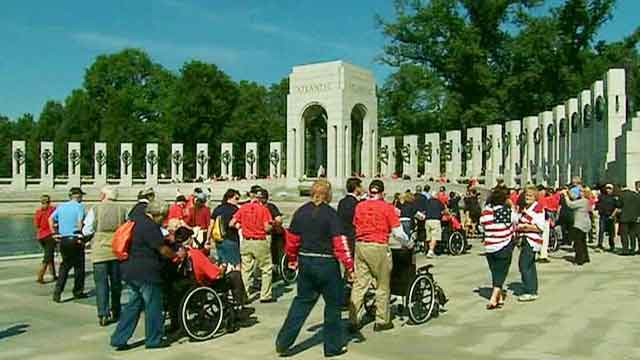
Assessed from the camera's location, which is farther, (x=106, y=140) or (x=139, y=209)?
(x=106, y=140)

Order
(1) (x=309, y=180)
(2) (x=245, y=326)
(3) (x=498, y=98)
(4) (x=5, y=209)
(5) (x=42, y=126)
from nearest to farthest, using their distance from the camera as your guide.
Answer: (2) (x=245, y=326) → (4) (x=5, y=209) → (1) (x=309, y=180) → (3) (x=498, y=98) → (5) (x=42, y=126)

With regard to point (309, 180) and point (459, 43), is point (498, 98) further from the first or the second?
point (309, 180)

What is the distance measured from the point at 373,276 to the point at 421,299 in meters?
1.01

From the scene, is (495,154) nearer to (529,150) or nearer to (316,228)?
(529,150)

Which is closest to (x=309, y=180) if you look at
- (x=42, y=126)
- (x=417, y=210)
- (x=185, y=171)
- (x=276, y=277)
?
(x=185, y=171)

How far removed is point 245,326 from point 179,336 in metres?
0.88

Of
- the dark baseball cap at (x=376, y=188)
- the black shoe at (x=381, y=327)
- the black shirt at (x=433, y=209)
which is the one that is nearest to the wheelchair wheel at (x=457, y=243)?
the black shirt at (x=433, y=209)

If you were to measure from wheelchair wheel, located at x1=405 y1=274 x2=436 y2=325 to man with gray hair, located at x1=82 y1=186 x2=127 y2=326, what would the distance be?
374 cm

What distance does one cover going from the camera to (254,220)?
1015cm

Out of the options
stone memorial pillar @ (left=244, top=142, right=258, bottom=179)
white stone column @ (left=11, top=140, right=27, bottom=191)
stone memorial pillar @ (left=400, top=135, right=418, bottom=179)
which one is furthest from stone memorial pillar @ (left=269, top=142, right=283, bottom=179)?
white stone column @ (left=11, top=140, right=27, bottom=191)

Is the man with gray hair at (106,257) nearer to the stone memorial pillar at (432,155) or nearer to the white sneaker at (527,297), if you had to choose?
the white sneaker at (527,297)

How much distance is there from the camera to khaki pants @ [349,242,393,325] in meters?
8.15

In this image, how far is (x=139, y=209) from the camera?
26.5 feet

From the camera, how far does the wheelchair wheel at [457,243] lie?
16422 millimetres
